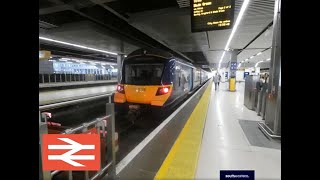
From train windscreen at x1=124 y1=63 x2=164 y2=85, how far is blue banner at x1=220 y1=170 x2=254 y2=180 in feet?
15.2

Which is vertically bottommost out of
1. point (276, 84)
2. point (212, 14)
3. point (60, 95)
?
point (60, 95)

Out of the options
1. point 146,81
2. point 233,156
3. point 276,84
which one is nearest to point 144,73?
point 146,81

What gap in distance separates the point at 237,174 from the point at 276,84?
2773 mm

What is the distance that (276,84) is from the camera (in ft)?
16.1

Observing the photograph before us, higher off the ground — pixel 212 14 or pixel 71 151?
pixel 212 14

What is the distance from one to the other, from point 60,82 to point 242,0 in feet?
56.9

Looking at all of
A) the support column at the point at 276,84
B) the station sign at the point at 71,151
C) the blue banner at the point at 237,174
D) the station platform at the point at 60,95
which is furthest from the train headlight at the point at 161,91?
the station platform at the point at 60,95

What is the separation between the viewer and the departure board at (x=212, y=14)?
5941 millimetres

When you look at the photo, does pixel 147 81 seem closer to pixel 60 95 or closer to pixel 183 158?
pixel 183 158

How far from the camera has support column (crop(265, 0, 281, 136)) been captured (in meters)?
4.76

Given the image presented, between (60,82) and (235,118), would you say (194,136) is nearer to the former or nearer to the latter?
(235,118)

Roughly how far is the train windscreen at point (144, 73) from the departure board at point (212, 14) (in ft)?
6.68

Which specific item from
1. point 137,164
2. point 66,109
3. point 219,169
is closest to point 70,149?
point 137,164

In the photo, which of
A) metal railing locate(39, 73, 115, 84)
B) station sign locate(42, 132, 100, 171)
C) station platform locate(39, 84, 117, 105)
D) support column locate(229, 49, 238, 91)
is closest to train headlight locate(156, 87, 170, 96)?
station sign locate(42, 132, 100, 171)
